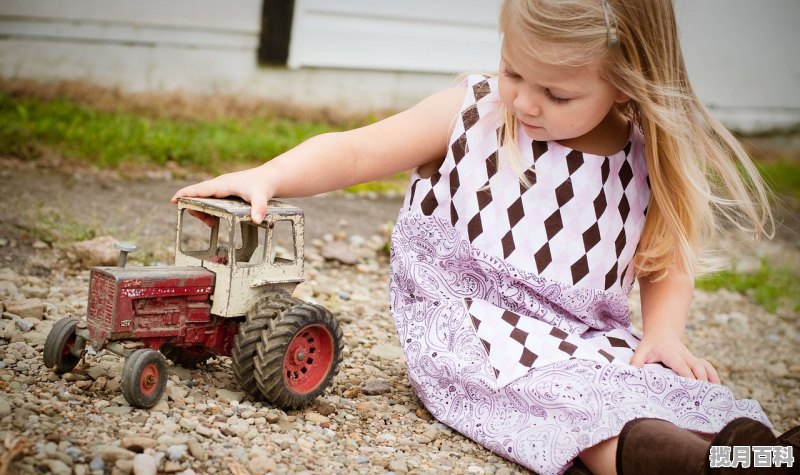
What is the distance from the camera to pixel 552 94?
221 cm

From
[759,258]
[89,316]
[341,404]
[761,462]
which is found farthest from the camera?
[759,258]

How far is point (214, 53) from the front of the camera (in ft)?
19.2

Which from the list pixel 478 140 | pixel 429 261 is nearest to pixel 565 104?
pixel 478 140

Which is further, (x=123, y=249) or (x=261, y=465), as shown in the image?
(x=123, y=249)

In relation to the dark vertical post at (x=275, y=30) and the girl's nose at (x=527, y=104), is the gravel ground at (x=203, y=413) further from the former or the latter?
the dark vertical post at (x=275, y=30)

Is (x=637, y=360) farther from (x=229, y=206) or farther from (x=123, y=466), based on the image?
(x=123, y=466)

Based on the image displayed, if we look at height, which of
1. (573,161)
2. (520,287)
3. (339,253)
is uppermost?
(573,161)

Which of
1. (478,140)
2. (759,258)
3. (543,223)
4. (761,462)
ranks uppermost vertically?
(478,140)

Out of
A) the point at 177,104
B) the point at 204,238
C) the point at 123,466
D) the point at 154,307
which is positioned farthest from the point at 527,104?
the point at 177,104

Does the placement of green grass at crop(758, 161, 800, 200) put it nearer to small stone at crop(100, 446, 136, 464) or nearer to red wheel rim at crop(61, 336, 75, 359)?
red wheel rim at crop(61, 336, 75, 359)

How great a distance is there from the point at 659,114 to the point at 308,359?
116 cm

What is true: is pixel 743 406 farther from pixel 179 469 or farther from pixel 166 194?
pixel 166 194

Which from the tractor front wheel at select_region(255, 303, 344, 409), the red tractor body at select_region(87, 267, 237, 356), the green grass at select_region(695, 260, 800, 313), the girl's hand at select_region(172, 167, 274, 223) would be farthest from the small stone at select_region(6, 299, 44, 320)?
the green grass at select_region(695, 260, 800, 313)

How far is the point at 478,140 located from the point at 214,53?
3.82m
